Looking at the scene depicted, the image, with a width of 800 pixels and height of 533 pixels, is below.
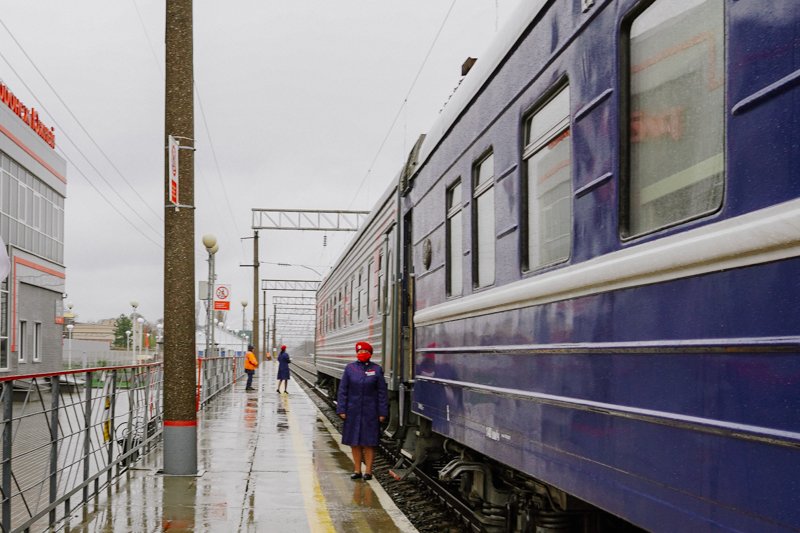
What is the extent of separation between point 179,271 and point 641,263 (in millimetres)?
6960

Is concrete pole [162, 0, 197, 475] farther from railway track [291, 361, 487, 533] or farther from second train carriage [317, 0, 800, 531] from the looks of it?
second train carriage [317, 0, 800, 531]

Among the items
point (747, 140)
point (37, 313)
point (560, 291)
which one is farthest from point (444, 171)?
point (37, 313)

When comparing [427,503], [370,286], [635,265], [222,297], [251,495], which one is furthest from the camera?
[222,297]

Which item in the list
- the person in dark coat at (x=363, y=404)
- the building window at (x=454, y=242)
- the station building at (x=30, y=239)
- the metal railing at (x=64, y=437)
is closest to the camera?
the metal railing at (x=64, y=437)

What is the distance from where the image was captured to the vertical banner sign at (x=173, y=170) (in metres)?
9.56

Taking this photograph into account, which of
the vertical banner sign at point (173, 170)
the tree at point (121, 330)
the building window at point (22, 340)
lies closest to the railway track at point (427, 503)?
the vertical banner sign at point (173, 170)

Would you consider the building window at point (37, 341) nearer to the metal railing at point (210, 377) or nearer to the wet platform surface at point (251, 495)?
the metal railing at point (210, 377)

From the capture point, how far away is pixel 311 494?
29.6 feet

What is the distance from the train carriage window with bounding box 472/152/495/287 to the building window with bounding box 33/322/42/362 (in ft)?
112

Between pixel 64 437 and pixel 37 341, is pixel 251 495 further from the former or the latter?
pixel 37 341

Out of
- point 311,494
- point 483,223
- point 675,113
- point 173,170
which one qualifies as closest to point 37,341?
point 173,170

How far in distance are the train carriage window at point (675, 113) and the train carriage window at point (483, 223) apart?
218 centimetres

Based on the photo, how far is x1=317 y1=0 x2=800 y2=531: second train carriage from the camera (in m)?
2.67

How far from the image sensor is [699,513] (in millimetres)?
2988
